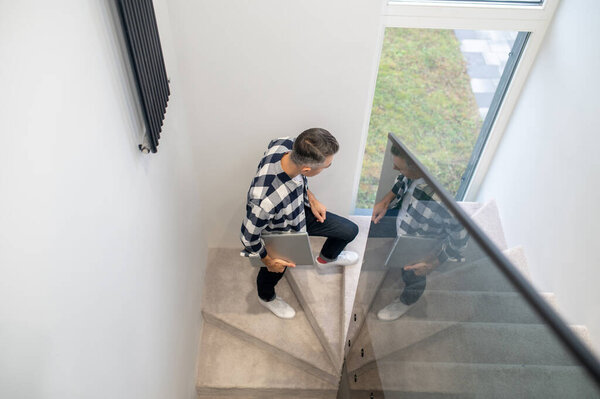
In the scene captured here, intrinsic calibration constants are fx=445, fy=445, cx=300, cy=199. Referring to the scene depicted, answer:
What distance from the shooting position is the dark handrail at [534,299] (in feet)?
2.47

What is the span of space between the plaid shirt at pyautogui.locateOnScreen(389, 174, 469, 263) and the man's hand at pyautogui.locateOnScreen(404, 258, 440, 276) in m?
0.05

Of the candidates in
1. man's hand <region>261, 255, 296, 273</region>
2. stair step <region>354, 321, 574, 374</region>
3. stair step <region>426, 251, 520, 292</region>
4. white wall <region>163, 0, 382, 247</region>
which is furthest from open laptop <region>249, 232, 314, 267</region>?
stair step <region>426, 251, 520, 292</region>

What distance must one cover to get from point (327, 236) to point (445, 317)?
1744mm

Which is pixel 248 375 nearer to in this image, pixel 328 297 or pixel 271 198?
pixel 328 297

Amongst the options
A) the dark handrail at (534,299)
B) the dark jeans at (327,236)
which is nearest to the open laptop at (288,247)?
the dark jeans at (327,236)

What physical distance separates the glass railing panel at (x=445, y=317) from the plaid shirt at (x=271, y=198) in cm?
56

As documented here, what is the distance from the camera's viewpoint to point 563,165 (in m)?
2.70

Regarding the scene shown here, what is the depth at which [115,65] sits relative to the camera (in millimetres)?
Answer: 1521

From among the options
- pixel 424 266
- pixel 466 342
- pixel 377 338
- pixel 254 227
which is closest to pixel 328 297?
pixel 254 227

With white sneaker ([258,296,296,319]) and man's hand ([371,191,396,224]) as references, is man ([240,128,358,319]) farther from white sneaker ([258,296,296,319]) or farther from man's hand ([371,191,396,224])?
man's hand ([371,191,396,224])

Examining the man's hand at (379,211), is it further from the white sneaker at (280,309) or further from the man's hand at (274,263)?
the white sneaker at (280,309)

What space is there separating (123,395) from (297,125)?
1.83 metres

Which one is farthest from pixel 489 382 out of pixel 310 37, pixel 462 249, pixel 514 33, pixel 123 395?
pixel 514 33

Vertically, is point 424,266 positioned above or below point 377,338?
above
